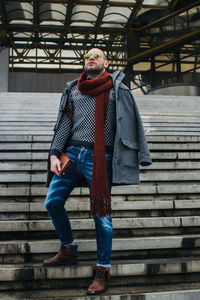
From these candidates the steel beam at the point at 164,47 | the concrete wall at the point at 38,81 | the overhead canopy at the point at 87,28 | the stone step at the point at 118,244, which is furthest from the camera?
the concrete wall at the point at 38,81

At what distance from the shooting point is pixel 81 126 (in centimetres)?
236

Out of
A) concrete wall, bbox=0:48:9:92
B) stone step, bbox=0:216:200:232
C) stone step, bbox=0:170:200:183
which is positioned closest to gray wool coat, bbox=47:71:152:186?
stone step, bbox=0:216:200:232

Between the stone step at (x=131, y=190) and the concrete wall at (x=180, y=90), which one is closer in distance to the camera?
the stone step at (x=131, y=190)

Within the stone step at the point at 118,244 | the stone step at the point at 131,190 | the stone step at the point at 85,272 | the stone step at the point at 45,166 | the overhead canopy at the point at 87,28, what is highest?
the overhead canopy at the point at 87,28

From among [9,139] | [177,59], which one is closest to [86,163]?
[9,139]

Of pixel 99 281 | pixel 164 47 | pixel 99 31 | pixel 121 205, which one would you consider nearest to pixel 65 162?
pixel 99 281

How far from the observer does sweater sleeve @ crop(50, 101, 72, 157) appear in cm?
235

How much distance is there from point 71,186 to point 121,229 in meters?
1.03

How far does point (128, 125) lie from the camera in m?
2.36

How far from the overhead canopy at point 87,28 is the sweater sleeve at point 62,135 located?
13009 millimetres

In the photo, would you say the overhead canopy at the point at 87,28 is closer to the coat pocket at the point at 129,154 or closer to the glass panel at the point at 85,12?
the glass panel at the point at 85,12

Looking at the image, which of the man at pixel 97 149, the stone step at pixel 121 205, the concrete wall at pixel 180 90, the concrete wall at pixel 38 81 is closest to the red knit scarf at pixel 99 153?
the man at pixel 97 149

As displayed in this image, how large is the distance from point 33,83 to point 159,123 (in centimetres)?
1408

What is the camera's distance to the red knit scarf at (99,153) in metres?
2.19
